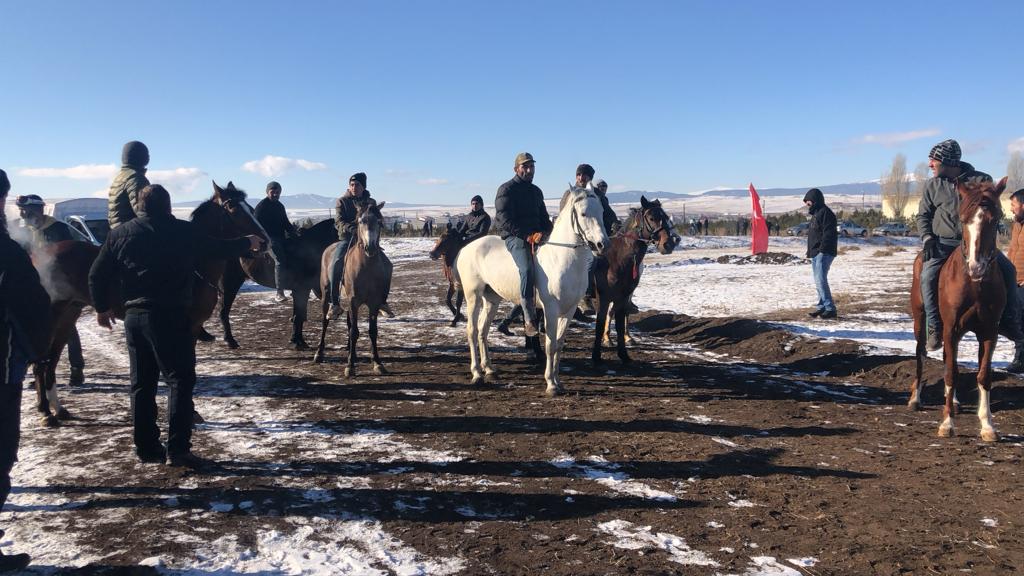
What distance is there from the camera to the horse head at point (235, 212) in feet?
21.2

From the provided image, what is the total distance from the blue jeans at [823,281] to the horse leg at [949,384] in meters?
6.14

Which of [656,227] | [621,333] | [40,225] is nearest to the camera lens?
[40,225]

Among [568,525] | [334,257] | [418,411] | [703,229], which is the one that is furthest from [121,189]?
[703,229]

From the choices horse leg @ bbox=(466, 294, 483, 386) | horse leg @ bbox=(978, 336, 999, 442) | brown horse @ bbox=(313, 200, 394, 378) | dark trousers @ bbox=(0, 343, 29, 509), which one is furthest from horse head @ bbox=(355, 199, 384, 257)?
horse leg @ bbox=(978, 336, 999, 442)

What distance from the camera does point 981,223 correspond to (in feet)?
17.3

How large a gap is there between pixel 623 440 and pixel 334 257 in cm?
554

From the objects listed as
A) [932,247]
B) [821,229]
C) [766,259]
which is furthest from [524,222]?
[766,259]

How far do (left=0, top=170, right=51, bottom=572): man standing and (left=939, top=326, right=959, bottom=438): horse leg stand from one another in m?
7.13

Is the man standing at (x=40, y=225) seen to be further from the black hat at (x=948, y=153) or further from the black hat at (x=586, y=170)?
the black hat at (x=948, y=153)

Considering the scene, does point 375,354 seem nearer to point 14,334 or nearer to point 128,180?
point 128,180

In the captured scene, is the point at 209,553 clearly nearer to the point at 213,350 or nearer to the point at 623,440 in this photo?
the point at 623,440

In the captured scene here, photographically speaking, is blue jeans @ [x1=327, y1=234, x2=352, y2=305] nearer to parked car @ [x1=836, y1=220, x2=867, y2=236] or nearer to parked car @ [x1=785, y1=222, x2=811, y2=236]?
parked car @ [x1=836, y1=220, x2=867, y2=236]

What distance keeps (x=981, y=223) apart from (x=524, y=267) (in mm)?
4509

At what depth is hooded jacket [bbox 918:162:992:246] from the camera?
5918mm
